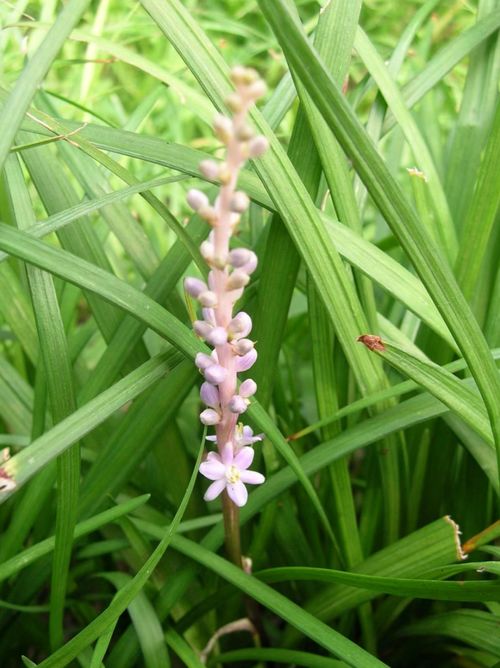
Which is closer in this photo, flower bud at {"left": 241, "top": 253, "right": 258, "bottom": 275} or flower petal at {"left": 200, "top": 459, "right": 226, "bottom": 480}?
flower bud at {"left": 241, "top": 253, "right": 258, "bottom": 275}

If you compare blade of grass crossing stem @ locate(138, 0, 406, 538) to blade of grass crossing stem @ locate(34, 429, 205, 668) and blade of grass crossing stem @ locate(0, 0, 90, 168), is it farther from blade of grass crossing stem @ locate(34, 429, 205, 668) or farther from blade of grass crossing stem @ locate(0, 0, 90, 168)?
blade of grass crossing stem @ locate(34, 429, 205, 668)

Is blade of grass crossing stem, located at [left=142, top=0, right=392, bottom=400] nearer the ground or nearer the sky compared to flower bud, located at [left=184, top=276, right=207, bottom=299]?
nearer the sky

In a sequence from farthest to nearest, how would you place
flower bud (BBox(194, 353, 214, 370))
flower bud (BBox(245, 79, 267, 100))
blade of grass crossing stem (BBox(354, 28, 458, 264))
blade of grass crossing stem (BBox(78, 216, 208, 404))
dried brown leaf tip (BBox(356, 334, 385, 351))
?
Answer: blade of grass crossing stem (BBox(354, 28, 458, 264)) < blade of grass crossing stem (BBox(78, 216, 208, 404)) < dried brown leaf tip (BBox(356, 334, 385, 351)) < flower bud (BBox(194, 353, 214, 370)) < flower bud (BBox(245, 79, 267, 100))

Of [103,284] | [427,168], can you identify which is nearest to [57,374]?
[103,284]

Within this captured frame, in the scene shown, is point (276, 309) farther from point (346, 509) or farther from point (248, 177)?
point (346, 509)

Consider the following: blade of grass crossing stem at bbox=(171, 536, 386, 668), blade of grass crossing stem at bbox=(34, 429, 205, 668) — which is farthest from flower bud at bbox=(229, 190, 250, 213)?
blade of grass crossing stem at bbox=(171, 536, 386, 668)

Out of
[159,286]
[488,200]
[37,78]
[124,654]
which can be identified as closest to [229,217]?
[37,78]

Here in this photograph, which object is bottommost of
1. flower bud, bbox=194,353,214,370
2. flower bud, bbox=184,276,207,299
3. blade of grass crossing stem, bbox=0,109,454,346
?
flower bud, bbox=194,353,214,370
